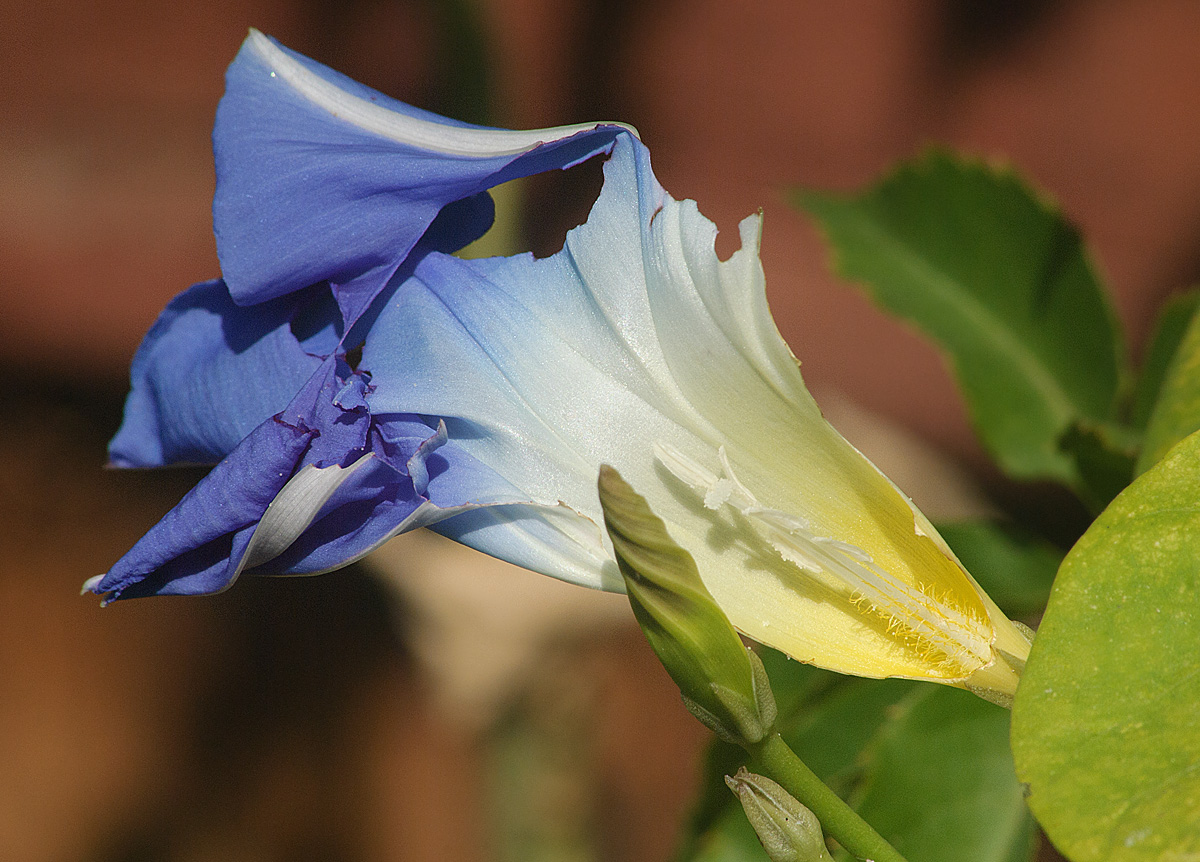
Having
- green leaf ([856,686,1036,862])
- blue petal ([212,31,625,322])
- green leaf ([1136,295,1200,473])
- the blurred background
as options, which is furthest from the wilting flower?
the blurred background

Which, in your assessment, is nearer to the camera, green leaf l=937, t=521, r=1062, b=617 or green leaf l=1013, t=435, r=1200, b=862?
green leaf l=1013, t=435, r=1200, b=862

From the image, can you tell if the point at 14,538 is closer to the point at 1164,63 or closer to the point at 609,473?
the point at 609,473

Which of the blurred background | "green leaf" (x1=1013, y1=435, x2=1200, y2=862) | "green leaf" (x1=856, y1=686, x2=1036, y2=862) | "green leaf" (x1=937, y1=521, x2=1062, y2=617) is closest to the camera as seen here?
"green leaf" (x1=1013, y1=435, x2=1200, y2=862)

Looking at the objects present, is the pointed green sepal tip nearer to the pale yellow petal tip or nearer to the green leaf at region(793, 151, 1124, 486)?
the pale yellow petal tip

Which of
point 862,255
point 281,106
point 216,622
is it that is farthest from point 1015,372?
point 216,622

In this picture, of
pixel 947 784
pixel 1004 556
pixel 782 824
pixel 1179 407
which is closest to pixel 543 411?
pixel 782 824

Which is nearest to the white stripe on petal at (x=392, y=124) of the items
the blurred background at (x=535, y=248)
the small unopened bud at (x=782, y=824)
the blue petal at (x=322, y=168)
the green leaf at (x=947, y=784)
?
the blue petal at (x=322, y=168)
